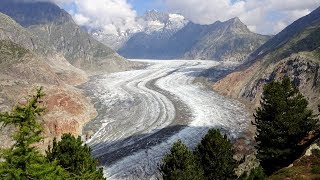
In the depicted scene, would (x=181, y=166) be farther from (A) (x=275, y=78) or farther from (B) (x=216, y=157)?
(A) (x=275, y=78)

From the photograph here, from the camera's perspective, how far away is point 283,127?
3491cm

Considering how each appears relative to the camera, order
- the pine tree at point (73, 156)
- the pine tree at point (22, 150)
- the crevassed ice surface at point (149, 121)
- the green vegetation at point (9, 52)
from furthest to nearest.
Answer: the green vegetation at point (9, 52) → the crevassed ice surface at point (149, 121) → the pine tree at point (73, 156) → the pine tree at point (22, 150)

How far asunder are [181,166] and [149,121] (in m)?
45.2

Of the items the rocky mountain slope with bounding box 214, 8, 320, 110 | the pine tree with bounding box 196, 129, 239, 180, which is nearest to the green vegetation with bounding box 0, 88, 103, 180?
the pine tree with bounding box 196, 129, 239, 180

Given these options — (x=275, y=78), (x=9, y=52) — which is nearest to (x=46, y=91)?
(x=9, y=52)

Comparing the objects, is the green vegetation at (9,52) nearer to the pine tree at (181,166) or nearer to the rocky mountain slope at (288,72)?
the rocky mountain slope at (288,72)

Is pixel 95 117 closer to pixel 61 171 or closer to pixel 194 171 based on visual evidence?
pixel 194 171

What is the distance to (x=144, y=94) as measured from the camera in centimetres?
10338

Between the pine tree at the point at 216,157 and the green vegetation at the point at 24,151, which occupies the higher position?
the green vegetation at the point at 24,151

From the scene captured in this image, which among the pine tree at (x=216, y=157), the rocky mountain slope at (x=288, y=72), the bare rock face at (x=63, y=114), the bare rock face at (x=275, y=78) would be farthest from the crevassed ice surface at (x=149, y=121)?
the pine tree at (x=216, y=157)

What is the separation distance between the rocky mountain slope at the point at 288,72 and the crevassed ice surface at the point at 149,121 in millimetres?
5300

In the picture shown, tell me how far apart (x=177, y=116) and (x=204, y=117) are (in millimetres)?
5182

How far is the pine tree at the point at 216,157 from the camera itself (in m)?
32.7

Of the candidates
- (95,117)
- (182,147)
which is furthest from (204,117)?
(182,147)
